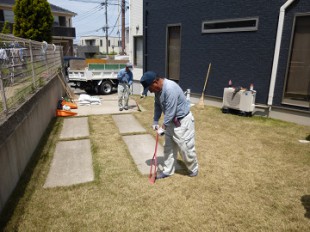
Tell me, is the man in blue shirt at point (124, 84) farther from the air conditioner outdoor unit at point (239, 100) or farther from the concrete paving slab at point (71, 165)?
the concrete paving slab at point (71, 165)

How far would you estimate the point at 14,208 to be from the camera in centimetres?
328

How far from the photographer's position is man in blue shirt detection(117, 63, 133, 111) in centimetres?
885

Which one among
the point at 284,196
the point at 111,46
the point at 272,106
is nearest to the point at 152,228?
the point at 284,196

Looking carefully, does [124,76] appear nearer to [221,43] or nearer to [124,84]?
[124,84]

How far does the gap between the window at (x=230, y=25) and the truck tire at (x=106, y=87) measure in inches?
248

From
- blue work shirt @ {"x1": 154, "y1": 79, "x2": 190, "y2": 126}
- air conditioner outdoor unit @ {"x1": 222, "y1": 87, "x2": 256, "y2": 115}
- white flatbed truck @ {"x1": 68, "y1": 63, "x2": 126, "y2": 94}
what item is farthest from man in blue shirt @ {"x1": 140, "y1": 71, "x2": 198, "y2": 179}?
white flatbed truck @ {"x1": 68, "y1": 63, "x2": 126, "y2": 94}

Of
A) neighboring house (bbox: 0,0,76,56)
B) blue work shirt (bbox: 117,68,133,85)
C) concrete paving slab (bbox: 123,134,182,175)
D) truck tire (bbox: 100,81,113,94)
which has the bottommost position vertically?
concrete paving slab (bbox: 123,134,182,175)

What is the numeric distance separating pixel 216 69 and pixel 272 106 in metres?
2.56

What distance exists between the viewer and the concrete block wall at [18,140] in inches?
131

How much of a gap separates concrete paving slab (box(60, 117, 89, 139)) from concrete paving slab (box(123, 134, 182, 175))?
127 cm

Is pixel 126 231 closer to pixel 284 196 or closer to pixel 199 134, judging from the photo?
pixel 284 196

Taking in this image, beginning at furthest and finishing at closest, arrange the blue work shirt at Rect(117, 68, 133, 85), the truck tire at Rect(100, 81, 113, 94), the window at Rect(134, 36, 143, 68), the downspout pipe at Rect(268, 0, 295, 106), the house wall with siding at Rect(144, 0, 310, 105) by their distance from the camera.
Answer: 1. the window at Rect(134, 36, 143, 68)
2. the truck tire at Rect(100, 81, 113, 94)
3. the blue work shirt at Rect(117, 68, 133, 85)
4. the house wall with siding at Rect(144, 0, 310, 105)
5. the downspout pipe at Rect(268, 0, 295, 106)

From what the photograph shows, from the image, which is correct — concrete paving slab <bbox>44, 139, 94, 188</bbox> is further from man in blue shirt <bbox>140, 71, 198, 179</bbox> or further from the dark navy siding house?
the dark navy siding house

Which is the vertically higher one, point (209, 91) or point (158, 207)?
point (209, 91)
